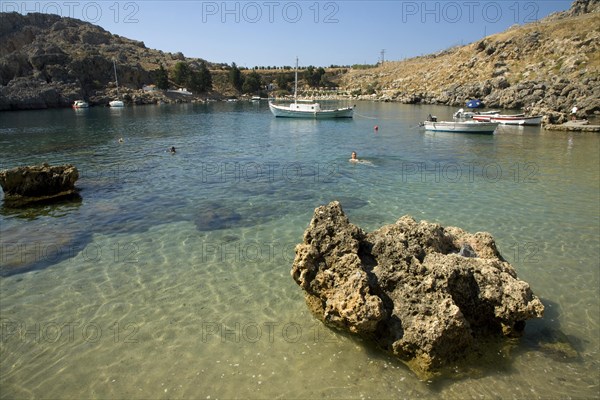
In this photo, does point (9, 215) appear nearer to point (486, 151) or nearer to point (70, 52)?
point (486, 151)

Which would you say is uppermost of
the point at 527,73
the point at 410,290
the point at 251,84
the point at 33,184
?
the point at 251,84

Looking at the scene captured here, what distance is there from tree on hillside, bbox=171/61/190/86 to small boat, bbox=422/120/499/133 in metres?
109

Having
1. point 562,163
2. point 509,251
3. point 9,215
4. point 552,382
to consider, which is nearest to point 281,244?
point 509,251

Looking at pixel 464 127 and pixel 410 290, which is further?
pixel 464 127

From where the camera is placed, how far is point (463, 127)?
41.4 metres

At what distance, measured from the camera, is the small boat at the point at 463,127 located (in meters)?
40.1

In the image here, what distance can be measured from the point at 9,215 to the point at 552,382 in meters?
18.8

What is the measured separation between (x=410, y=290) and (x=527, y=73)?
93.2 metres

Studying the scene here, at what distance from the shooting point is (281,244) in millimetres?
12453

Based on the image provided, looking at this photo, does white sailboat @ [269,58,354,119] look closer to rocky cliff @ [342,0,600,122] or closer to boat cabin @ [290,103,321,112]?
boat cabin @ [290,103,321,112]

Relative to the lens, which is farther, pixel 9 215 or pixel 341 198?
pixel 341 198

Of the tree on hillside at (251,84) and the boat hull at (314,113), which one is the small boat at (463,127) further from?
the tree on hillside at (251,84)

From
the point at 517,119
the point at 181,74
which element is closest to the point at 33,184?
the point at 517,119

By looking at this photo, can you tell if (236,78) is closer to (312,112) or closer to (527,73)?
(312,112)
